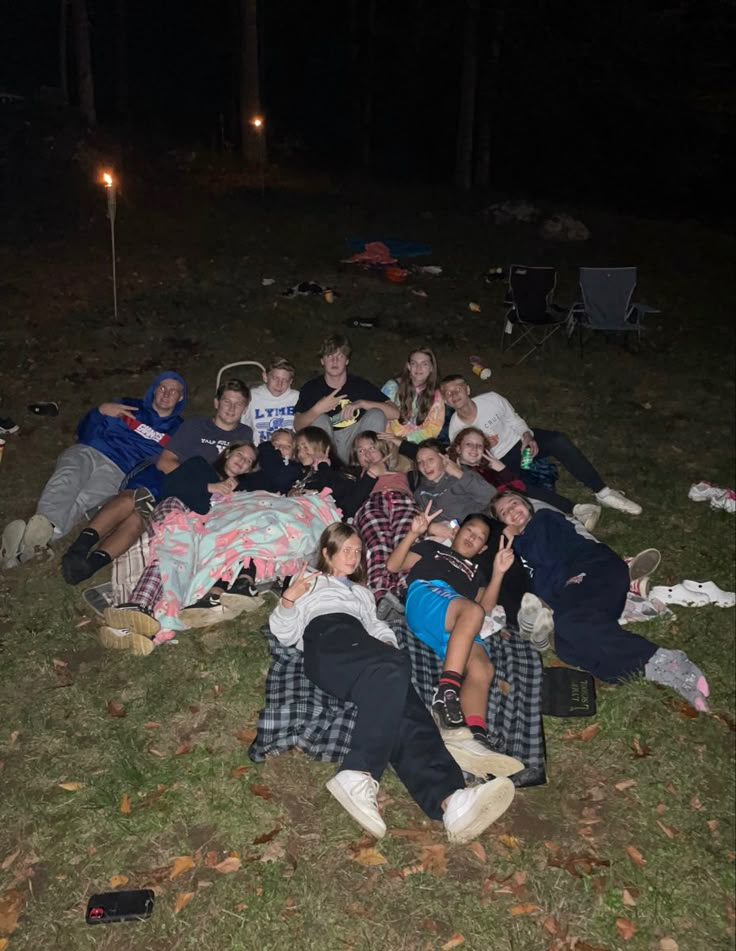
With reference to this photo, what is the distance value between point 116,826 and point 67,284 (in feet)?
29.7

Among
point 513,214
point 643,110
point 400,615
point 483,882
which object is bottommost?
point 483,882

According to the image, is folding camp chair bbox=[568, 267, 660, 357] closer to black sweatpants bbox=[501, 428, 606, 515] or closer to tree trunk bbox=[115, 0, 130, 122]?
black sweatpants bbox=[501, 428, 606, 515]

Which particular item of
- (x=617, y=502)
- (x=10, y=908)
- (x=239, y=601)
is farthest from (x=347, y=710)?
(x=617, y=502)

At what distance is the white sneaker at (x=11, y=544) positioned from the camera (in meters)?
→ 5.42

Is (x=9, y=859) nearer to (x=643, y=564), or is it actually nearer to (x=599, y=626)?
(x=599, y=626)

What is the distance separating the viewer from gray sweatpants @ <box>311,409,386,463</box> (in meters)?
6.29

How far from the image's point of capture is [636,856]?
358 cm

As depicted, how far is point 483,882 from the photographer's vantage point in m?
3.41

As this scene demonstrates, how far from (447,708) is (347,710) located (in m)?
0.55

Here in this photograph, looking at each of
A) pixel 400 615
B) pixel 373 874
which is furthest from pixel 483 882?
pixel 400 615

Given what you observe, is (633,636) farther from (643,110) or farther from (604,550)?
(643,110)

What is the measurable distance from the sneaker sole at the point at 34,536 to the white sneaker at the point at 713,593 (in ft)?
15.1

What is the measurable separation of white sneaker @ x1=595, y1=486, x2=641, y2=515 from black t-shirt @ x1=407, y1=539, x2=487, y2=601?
2.22 metres

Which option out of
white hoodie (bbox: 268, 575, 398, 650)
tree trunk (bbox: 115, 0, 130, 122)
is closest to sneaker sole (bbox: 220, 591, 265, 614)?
white hoodie (bbox: 268, 575, 398, 650)
